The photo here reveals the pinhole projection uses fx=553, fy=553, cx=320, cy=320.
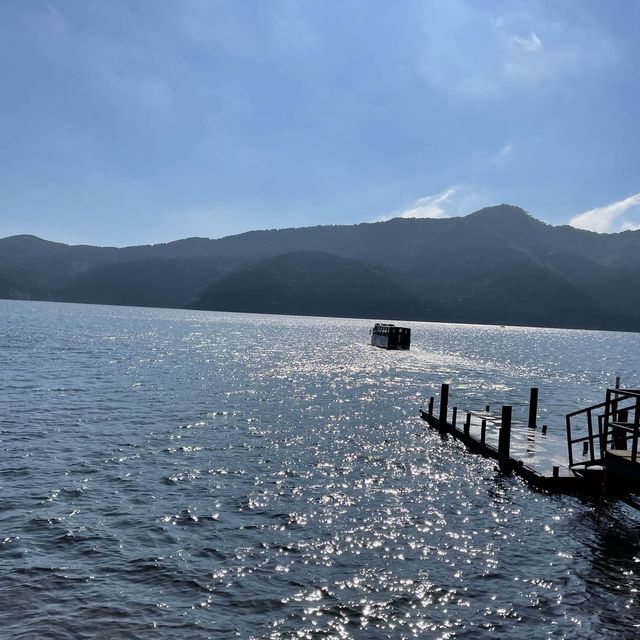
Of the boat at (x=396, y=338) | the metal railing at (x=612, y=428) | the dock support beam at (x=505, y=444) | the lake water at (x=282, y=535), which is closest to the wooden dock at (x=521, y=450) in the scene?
the dock support beam at (x=505, y=444)

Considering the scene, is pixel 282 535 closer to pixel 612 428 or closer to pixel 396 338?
pixel 612 428

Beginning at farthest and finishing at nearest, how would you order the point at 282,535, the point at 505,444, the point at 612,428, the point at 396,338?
the point at 396,338 < the point at 505,444 < the point at 612,428 < the point at 282,535

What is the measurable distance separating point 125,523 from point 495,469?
1732 centimetres

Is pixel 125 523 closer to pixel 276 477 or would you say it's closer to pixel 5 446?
pixel 276 477

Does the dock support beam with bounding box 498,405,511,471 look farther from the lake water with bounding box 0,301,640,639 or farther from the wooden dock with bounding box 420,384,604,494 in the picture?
the lake water with bounding box 0,301,640,639

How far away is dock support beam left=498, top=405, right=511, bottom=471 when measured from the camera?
26406 mm

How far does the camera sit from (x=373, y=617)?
41.8ft

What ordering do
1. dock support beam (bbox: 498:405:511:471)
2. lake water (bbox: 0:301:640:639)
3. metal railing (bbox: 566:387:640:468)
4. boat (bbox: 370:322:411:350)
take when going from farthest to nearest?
boat (bbox: 370:322:411:350)
dock support beam (bbox: 498:405:511:471)
metal railing (bbox: 566:387:640:468)
lake water (bbox: 0:301:640:639)

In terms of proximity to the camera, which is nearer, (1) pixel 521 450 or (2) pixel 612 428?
(2) pixel 612 428

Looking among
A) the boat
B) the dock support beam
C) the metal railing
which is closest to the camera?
the metal railing

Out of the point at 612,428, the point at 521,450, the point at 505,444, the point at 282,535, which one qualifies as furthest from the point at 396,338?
the point at 282,535

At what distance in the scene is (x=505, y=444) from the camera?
26812 millimetres

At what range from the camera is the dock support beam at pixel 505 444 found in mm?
26406

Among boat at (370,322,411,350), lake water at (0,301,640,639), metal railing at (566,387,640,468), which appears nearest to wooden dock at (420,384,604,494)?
metal railing at (566,387,640,468)
